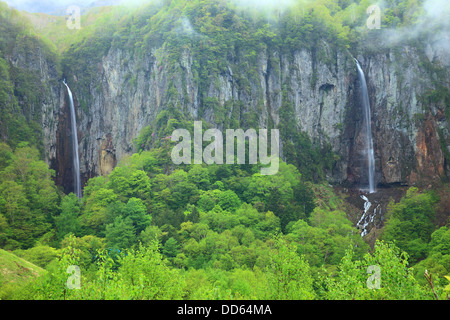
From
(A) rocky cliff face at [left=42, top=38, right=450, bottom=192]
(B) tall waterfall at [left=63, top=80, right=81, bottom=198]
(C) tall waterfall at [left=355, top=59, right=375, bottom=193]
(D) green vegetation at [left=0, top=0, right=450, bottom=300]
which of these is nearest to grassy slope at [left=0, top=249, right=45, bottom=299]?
(D) green vegetation at [left=0, top=0, right=450, bottom=300]

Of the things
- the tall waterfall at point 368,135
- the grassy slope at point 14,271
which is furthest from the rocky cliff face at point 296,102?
the grassy slope at point 14,271

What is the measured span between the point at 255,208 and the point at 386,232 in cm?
1394

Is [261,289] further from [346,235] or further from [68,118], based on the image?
[68,118]

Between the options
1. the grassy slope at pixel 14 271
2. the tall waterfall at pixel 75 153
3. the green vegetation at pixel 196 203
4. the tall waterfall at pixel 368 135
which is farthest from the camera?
the tall waterfall at pixel 368 135

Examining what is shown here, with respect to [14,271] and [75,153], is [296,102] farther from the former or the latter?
[14,271]

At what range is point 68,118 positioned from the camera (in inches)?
2709

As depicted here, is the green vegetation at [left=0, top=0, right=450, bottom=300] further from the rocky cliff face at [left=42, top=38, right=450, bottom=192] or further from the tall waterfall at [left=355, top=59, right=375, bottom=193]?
the tall waterfall at [left=355, top=59, right=375, bottom=193]

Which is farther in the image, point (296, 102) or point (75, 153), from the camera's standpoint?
point (296, 102)

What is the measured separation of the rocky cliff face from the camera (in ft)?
213

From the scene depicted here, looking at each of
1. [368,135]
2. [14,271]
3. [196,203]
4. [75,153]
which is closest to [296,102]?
[368,135]

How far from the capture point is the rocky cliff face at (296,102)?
64938mm

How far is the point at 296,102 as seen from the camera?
7262cm

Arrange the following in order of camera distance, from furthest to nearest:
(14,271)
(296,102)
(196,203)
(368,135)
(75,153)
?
(296,102) < (368,135) < (75,153) < (196,203) < (14,271)

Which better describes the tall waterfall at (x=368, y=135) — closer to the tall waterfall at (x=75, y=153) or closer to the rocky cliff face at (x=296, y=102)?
the rocky cliff face at (x=296, y=102)
